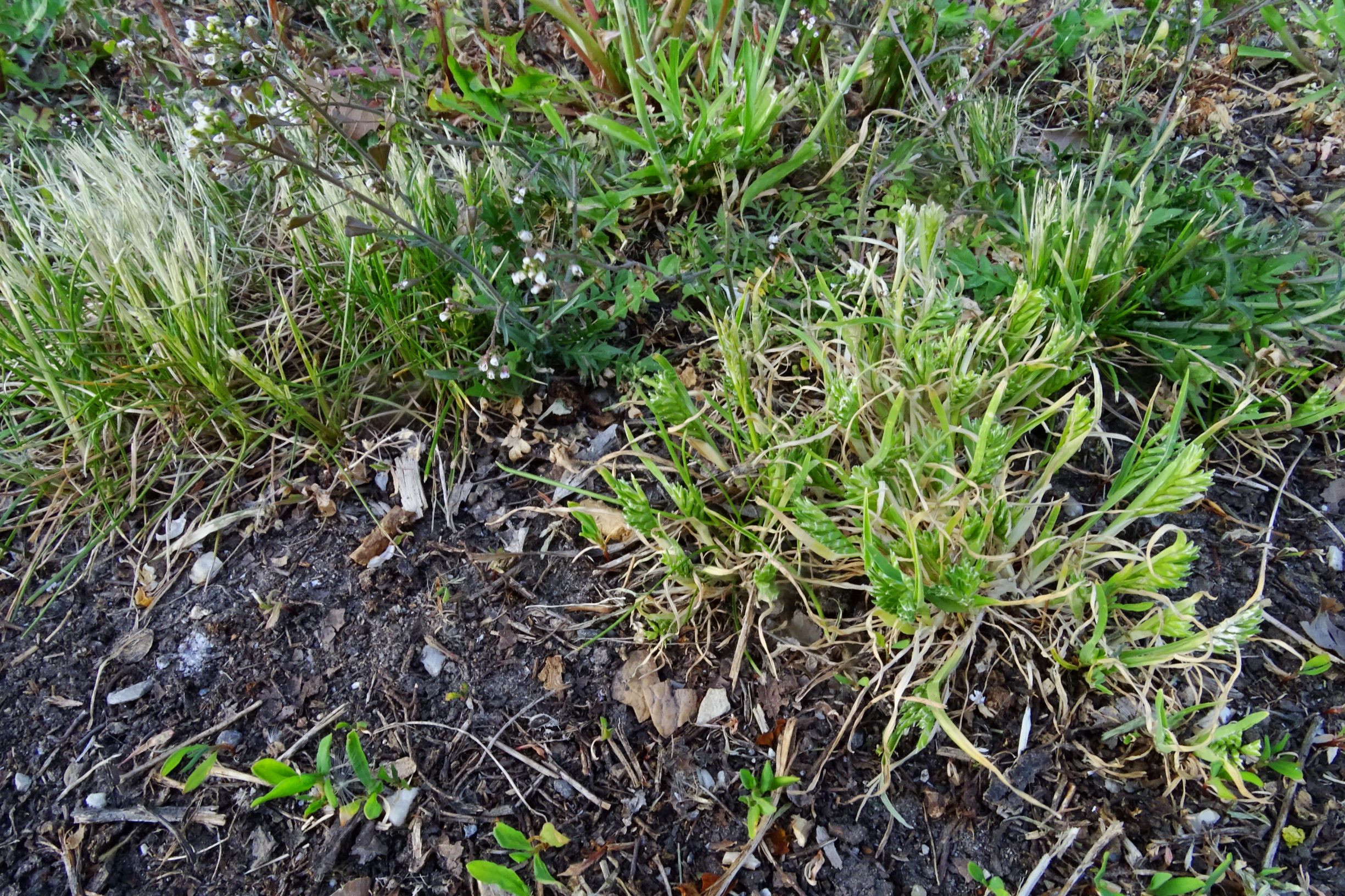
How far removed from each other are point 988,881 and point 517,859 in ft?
2.77

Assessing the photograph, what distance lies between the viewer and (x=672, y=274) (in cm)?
Answer: 206

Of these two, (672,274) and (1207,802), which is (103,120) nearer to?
(672,274)

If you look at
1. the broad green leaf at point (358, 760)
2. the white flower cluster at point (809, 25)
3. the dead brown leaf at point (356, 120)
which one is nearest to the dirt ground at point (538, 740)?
the broad green leaf at point (358, 760)

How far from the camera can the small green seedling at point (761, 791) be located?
1.51m

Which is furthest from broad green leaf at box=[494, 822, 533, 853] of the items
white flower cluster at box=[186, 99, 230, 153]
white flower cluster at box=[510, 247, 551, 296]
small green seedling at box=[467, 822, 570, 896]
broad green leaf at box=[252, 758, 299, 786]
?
white flower cluster at box=[186, 99, 230, 153]

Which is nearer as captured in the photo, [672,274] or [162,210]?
[672,274]

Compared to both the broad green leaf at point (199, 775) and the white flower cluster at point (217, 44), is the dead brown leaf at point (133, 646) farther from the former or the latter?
the white flower cluster at point (217, 44)

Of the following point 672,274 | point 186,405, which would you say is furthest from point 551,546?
point 186,405

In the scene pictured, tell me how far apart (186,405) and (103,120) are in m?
1.49

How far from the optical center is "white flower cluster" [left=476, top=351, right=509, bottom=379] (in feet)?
6.17

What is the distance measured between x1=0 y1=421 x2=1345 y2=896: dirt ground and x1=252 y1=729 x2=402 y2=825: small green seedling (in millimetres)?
48

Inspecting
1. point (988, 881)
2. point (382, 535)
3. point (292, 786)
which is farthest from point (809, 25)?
point (292, 786)

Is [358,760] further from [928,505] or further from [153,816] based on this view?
[928,505]

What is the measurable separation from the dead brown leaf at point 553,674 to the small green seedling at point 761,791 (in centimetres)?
43
